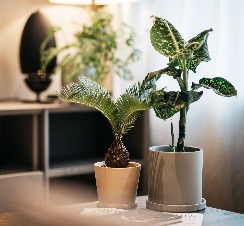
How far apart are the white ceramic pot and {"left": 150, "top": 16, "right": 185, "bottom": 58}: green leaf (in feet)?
1.28

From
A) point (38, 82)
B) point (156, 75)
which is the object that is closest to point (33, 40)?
point (38, 82)

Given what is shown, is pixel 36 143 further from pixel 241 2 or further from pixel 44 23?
pixel 241 2

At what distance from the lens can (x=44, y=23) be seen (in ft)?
9.34

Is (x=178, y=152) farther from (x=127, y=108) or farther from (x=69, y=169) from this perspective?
(x=69, y=169)

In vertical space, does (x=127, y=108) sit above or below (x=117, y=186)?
above

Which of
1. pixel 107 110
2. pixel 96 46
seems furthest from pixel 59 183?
pixel 107 110

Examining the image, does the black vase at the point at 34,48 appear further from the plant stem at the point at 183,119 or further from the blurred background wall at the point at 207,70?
the plant stem at the point at 183,119

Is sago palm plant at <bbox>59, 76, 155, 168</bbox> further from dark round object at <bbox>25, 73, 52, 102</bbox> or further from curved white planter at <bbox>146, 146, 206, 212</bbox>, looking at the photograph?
dark round object at <bbox>25, 73, 52, 102</bbox>

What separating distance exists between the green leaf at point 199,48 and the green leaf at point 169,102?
124 millimetres

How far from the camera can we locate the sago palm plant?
183 centimetres

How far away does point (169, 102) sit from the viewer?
5.74 feet

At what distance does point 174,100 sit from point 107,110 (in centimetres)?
24

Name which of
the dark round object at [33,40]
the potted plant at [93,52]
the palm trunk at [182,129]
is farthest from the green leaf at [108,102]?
the dark round object at [33,40]

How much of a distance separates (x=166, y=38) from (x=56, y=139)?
1354mm
